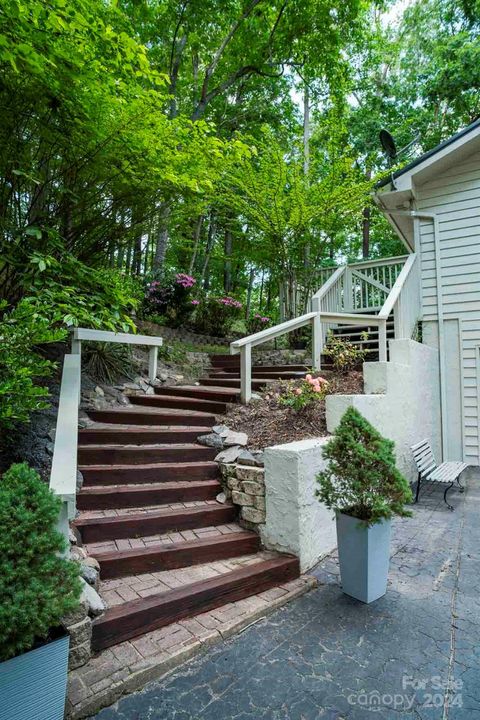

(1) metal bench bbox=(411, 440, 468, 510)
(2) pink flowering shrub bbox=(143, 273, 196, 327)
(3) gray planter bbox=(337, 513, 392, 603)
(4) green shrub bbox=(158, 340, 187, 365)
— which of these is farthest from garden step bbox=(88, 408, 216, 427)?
(2) pink flowering shrub bbox=(143, 273, 196, 327)

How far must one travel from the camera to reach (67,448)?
8.01 feet

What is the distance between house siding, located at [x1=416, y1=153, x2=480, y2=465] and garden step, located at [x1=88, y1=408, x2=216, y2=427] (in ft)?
15.1

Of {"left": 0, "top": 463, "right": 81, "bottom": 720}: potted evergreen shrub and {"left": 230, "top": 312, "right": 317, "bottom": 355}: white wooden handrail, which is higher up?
{"left": 230, "top": 312, "right": 317, "bottom": 355}: white wooden handrail

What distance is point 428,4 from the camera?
1173cm

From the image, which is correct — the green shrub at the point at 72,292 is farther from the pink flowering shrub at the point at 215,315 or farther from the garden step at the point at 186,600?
the pink flowering shrub at the point at 215,315

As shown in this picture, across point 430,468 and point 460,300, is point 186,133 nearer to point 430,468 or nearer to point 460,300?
point 430,468

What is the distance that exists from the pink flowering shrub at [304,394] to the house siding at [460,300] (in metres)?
3.50

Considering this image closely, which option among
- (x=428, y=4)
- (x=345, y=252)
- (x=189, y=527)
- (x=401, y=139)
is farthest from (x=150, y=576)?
(x=428, y=4)

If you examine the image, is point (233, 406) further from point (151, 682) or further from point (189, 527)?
point (151, 682)

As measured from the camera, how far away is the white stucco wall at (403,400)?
12.6ft

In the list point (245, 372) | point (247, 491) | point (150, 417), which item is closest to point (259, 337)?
point (245, 372)

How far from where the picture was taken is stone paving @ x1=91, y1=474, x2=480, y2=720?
1600mm

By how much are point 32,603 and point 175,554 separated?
1.32 m

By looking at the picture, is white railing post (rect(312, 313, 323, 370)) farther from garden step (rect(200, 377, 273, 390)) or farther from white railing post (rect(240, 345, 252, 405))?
white railing post (rect(240, 345, 252, 405))
